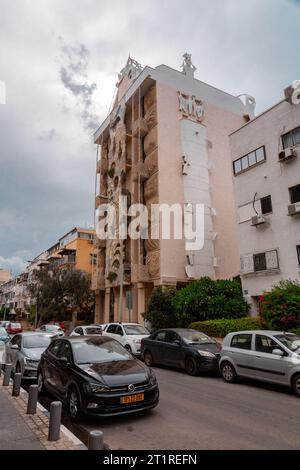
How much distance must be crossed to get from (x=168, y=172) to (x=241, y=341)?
18.6 m

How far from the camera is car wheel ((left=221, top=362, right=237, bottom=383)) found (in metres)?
10.1

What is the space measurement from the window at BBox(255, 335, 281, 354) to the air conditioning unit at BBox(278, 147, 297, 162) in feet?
36.1

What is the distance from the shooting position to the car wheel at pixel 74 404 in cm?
611

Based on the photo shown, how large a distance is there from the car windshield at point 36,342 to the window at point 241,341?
6.24 metres

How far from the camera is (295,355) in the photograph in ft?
28.1

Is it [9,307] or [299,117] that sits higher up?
[299,117]

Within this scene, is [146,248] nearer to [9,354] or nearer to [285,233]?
[285,233]

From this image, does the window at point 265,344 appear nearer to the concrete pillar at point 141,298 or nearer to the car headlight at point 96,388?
the car headlight at point 96,388

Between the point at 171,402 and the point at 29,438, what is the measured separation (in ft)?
11.4

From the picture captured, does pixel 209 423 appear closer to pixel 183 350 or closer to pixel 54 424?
pixel 54 424

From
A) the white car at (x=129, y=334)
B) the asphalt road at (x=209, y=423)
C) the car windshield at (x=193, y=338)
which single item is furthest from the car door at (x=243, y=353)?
the white car at (x=129, y=334)

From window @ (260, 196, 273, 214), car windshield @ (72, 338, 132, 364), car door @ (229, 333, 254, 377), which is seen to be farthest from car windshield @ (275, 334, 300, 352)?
window @ (260, 196, 273, 214)
